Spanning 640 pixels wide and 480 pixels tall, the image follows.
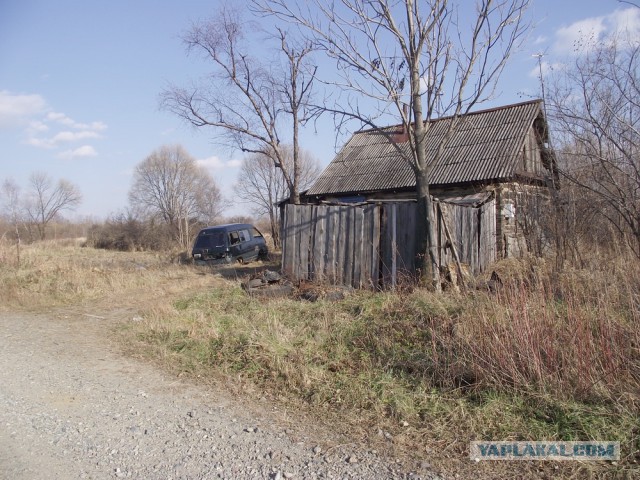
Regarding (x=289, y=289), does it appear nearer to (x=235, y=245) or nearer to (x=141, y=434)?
(x=141, y=434)

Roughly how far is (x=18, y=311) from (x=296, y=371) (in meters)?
7.26

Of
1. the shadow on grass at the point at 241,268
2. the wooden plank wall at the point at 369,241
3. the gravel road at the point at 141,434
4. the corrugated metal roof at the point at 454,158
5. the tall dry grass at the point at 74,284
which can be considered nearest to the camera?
the gravel road at the point at 141,434

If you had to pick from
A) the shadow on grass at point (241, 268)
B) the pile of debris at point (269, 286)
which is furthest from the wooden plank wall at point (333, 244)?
the shadow on grass at point (241, 268)

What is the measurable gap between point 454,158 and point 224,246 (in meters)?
8.55

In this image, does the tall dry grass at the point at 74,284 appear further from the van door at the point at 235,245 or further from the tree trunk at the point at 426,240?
the tree trunk at the point at 426,240

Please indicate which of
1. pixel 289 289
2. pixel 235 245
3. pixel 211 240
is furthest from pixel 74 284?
pixel 235 245

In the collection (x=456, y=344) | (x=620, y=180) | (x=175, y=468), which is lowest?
(x=175, y=468)

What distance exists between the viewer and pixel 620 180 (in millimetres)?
7227

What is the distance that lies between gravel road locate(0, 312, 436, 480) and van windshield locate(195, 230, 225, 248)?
10.8 m

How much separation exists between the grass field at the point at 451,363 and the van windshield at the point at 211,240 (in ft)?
30.1

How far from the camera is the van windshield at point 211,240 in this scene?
16.4m

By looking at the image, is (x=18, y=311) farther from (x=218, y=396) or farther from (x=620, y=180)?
(x=620, y=180)

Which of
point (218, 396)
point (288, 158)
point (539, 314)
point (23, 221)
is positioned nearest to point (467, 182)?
point (539, 314)

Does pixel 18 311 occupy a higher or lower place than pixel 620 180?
lower
